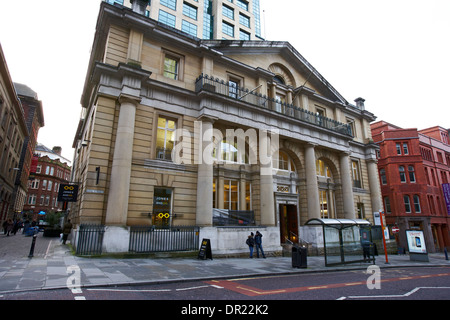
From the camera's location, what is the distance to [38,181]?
222 feet

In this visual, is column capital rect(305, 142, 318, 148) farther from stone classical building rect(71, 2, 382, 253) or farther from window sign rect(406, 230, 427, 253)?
window sign rect(406, 230, 427, 253)

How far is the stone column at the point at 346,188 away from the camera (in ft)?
78.0

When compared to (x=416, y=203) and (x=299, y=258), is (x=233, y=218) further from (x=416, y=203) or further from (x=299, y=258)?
(x=416, y=203)

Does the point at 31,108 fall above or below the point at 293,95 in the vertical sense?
above

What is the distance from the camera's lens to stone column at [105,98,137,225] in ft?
43.7

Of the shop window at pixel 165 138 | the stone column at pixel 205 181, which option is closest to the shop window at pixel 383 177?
the stone column at pixel 205 181

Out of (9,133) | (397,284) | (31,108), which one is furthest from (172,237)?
(31,108)

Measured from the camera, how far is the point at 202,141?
1694cm

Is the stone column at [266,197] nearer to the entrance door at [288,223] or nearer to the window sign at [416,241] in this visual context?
the entrance door at [288,223]

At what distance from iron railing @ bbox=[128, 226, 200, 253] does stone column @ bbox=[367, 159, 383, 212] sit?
838 inches

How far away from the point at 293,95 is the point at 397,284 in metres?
18.9
